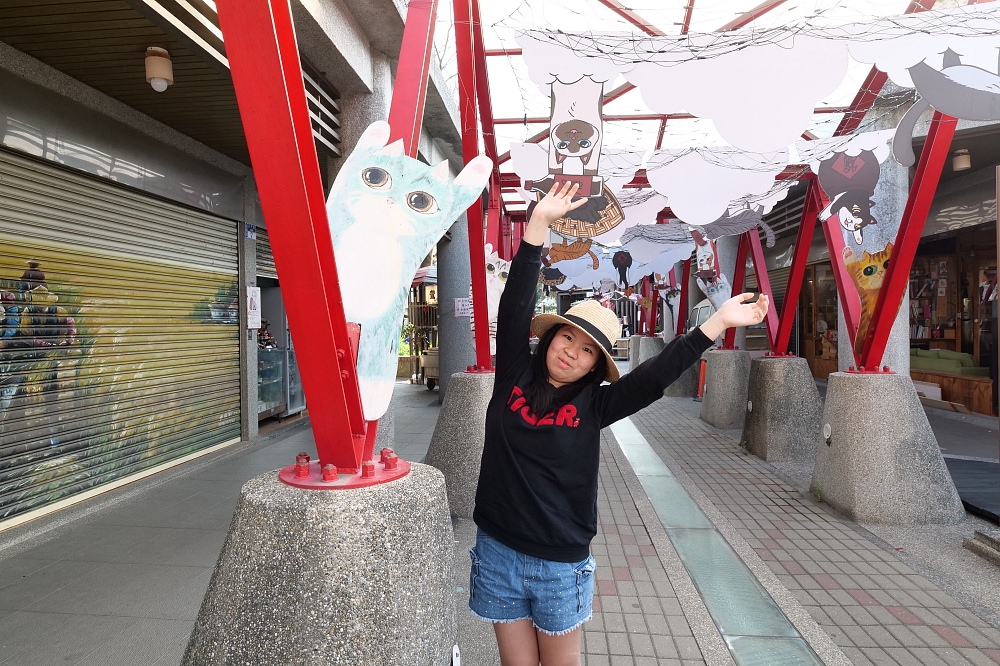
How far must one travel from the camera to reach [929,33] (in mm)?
3383

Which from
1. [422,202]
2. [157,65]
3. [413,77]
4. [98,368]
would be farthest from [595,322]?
[98,368]

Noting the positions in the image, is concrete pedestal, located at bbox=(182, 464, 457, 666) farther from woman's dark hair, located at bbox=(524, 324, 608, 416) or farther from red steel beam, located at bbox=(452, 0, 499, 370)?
red steel beam, located at bbox=(452, 0, 499, 370)

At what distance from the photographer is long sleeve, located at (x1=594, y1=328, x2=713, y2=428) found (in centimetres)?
183

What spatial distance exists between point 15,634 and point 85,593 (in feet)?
1.54

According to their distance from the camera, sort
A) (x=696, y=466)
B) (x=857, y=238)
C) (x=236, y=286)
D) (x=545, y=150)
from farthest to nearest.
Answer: (x=236, y=286), (x=696, y=466), (x=857, y=238), (x=545, y=150)

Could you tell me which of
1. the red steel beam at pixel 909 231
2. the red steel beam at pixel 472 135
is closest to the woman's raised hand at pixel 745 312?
the red steel beam at pixel 472 135

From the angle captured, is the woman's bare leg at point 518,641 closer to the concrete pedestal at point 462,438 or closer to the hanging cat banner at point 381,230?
the hanging cat banner at point 381,230

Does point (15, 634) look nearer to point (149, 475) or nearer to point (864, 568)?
point (149, 475)

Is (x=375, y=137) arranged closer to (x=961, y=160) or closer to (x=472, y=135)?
(x=472, y=135)

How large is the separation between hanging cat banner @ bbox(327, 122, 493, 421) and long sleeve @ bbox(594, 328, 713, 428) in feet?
2.57

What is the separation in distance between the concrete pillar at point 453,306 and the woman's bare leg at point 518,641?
9251mm

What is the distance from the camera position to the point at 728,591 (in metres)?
3.59

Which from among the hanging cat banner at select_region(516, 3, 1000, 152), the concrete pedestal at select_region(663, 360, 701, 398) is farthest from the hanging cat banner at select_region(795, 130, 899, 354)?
the concrete pedestal at select_region(663, 360, 701, 398)

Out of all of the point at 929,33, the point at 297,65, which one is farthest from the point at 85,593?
the point at 929,33
